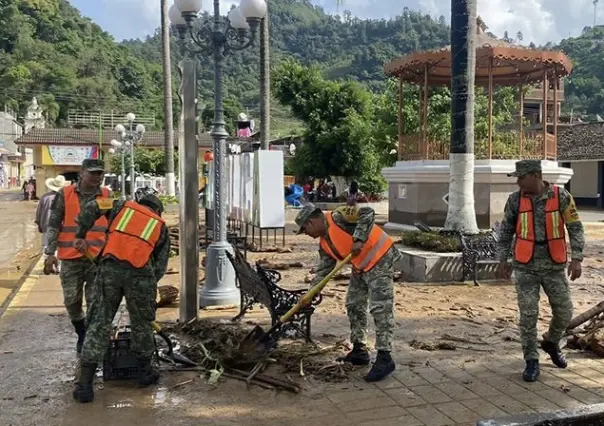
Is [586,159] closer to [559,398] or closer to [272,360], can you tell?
[559,398]

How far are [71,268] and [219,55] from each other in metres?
4.01


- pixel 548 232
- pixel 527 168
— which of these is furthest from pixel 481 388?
pixel 527 168

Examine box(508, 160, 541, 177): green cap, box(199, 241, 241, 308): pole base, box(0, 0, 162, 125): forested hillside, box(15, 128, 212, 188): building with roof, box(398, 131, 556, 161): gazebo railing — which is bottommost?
box(199, 241, 241, 308): pole base

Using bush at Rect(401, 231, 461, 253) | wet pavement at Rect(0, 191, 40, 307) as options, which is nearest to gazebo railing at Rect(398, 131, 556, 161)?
bush at Rect(401, 231, 461, 253)

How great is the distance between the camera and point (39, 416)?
4.23 metres

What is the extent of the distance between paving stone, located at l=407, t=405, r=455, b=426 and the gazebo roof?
11.6m

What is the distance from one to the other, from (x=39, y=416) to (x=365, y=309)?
2539mm

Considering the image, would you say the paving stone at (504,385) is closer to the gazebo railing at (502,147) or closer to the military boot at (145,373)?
the military boot at (145,373)

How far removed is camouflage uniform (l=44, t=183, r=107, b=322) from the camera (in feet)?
18.0

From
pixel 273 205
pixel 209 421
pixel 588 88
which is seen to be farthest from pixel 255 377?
pixel 588 88

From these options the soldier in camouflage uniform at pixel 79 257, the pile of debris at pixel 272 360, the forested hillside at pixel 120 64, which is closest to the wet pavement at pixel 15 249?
the soldier in camouflage uniform at pixel 79 257

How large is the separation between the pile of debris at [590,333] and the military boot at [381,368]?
1875 mm

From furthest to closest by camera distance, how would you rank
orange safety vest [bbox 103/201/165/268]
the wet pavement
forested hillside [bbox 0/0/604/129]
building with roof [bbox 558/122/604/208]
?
forested hillside [bbox 0/0/604/129], building with roof [bbox 558/122/604/208], the wet pavement, orange safety vest [bbox 103/201/165/268]

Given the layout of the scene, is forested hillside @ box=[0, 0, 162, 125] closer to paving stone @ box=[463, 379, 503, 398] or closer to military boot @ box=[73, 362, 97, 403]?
military boot @ box=[73, 362, 97, 403]
